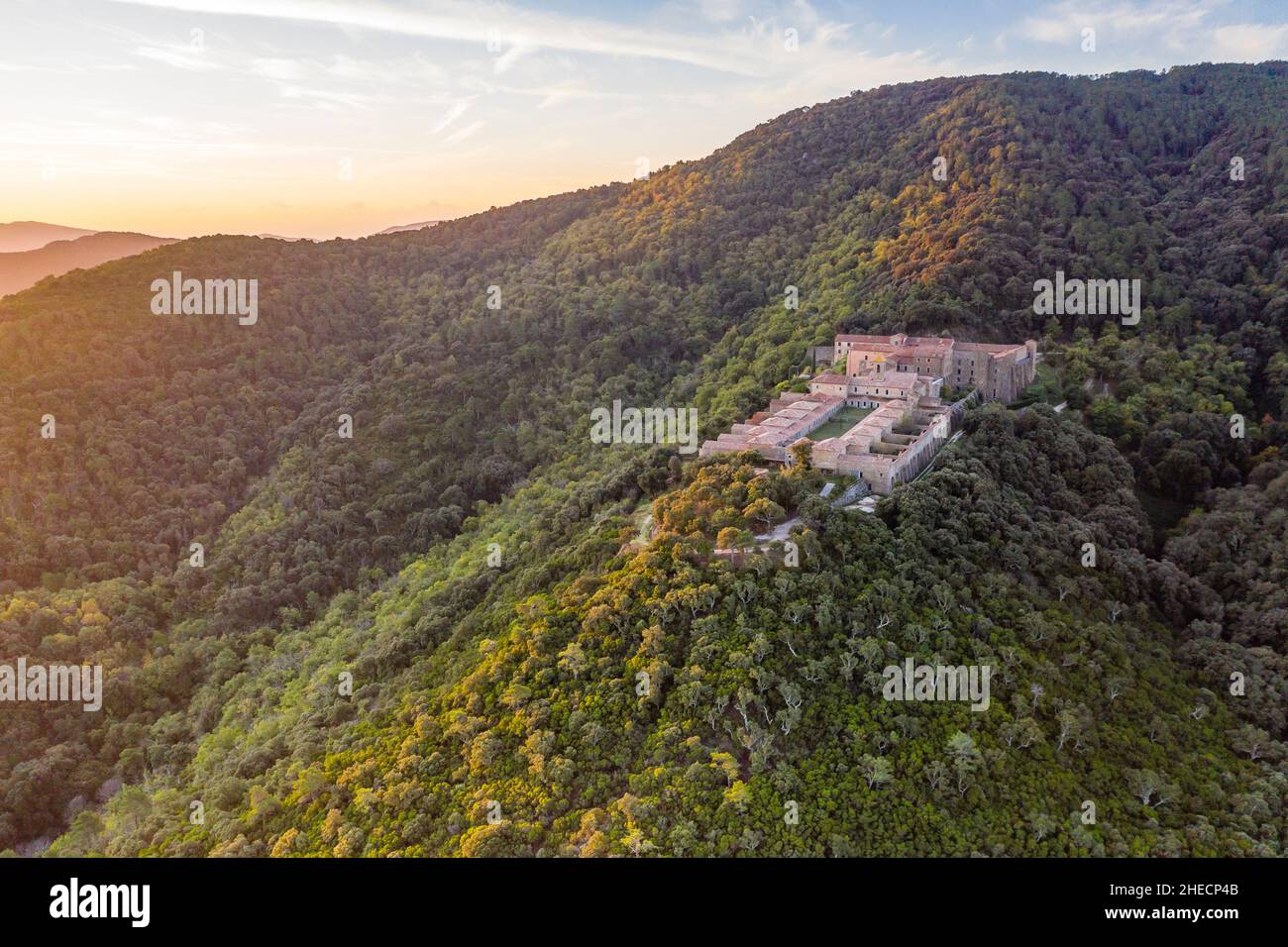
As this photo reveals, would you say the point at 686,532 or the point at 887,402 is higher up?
the point at 887,402

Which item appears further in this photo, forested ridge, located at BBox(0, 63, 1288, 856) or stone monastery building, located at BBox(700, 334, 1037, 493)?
stone monastery building, located at BBox(700, 334, 1037, 493)

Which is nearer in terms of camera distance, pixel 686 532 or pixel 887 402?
pixel 686 532

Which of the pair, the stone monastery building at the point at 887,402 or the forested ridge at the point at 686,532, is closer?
the forested ridge at the point at 686,532

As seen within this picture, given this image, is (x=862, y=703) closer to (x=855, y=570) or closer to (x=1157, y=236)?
(x=855, y=570)
